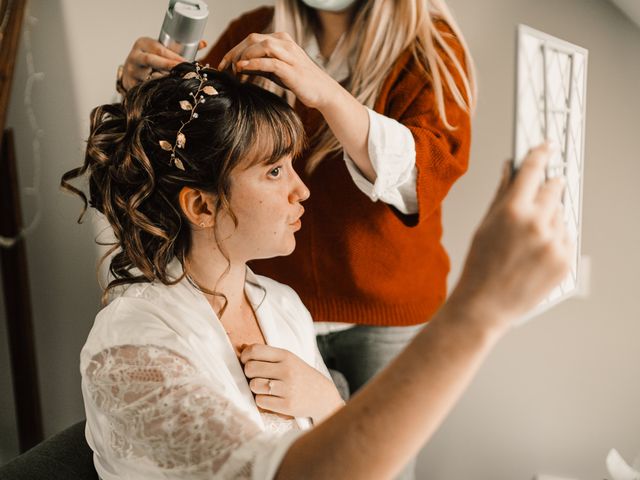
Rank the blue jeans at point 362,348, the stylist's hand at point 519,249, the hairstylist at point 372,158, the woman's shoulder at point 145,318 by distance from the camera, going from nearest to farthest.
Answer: the stylist's hand at point 519,249, the woman's shoulder at point 145,318, the hairstylist at point 372,158, the blue jeans at point 362,348

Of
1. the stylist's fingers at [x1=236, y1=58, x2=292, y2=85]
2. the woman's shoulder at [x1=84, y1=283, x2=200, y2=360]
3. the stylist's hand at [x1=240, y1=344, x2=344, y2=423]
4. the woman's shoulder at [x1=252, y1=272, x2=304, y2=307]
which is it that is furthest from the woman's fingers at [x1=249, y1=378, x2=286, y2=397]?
the stylist's fingers at [x1=236, y1=58, x2=292, y2=85]

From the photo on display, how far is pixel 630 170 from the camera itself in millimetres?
1344

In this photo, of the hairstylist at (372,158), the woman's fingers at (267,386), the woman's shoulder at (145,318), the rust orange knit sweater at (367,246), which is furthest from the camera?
the rust orange knit sweater at (367,246)

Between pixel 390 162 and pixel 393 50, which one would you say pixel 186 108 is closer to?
pixel 390 162

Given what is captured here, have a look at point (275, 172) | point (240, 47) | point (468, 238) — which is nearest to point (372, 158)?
point (275, 172)

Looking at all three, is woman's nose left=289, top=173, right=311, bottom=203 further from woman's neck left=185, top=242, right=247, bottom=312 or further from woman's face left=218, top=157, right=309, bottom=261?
woman's neck left=185, top=242, right=247, bottom=312

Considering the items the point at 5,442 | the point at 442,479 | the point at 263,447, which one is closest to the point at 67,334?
the point at 5,442

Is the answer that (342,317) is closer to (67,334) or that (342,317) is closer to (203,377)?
(203,377)

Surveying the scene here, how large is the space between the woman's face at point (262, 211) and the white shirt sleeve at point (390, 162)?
0.38 feet

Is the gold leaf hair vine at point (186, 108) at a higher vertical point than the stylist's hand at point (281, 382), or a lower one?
higher

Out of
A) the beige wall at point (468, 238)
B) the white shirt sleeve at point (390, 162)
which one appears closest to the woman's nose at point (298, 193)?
the white shirt sleeve at point (390, 162)

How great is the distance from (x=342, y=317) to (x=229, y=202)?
0.42 meters

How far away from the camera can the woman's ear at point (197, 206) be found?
91cm

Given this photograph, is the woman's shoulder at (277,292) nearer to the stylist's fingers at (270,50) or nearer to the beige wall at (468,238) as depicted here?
the stylist's fingers at (270,50)
